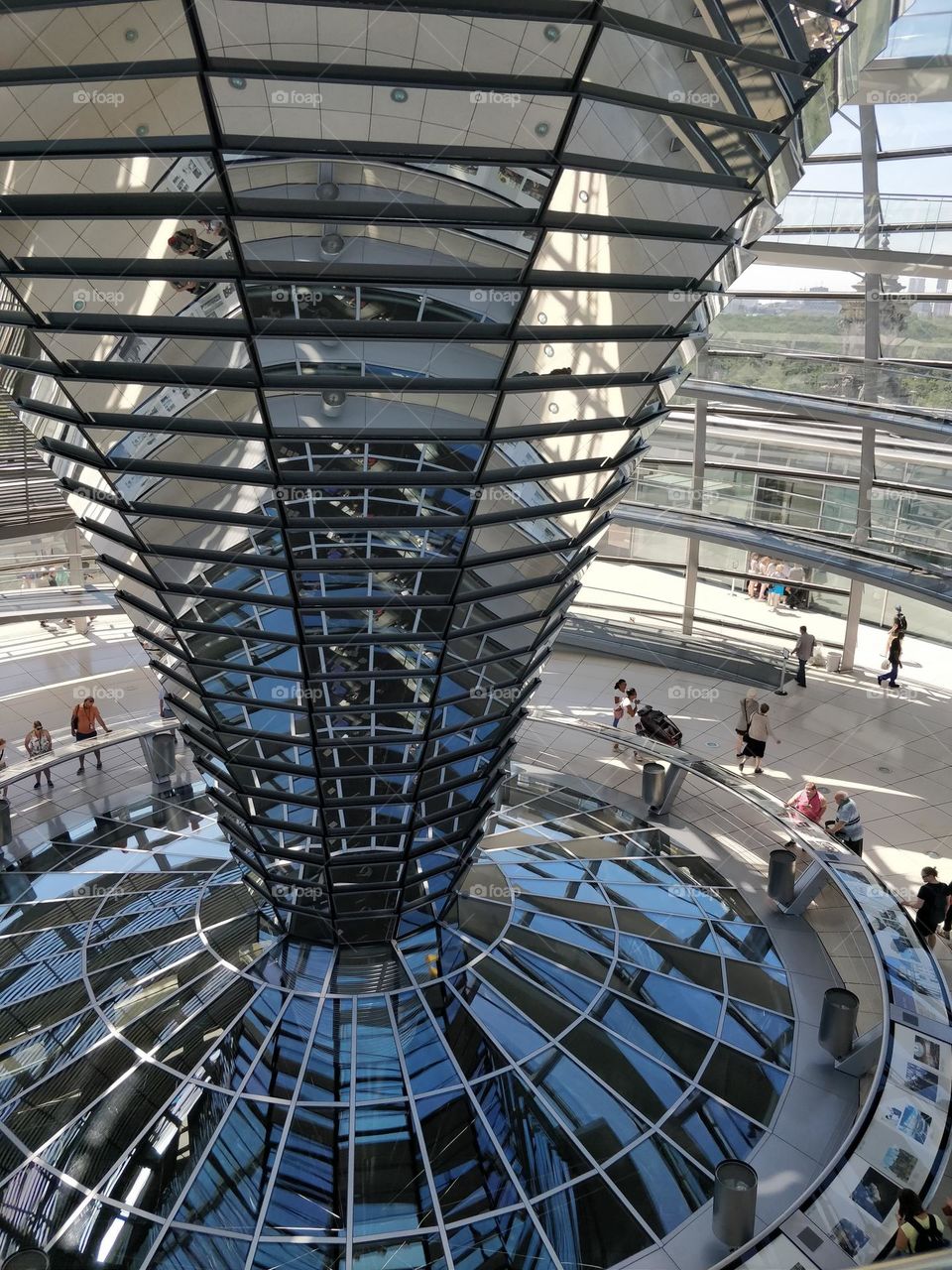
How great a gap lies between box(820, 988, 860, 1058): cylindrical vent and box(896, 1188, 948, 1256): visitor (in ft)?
8.38

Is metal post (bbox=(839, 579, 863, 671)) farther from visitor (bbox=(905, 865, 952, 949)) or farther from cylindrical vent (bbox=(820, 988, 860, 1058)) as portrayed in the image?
cylindrical vent (bbox=(820, 988, 860, 1058))

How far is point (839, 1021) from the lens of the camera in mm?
11422

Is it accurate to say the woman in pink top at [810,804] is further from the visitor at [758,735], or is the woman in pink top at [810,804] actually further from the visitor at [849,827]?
the visitor at [758,735]

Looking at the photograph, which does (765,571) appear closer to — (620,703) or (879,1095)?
(620,703)

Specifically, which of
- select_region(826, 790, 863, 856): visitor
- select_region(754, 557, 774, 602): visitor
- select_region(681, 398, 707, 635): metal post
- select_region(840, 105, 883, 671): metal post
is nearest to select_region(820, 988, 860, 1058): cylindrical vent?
select_region(826, 790, 863, 856): visitor

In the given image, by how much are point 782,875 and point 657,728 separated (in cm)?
512

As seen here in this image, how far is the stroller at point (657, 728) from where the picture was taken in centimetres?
1909

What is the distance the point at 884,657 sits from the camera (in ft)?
80.4

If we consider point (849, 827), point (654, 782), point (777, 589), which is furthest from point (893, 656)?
point (654, 782)

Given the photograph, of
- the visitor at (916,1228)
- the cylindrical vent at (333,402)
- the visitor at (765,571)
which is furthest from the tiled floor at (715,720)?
the cylindrical vent at (333,402)

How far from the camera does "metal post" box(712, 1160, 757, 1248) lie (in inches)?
364

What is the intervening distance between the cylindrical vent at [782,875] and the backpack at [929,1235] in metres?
5.66

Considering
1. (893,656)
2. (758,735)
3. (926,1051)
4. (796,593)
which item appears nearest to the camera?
(926,1051)

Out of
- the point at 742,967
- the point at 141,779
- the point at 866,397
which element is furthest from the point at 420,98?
the point at 866,397
